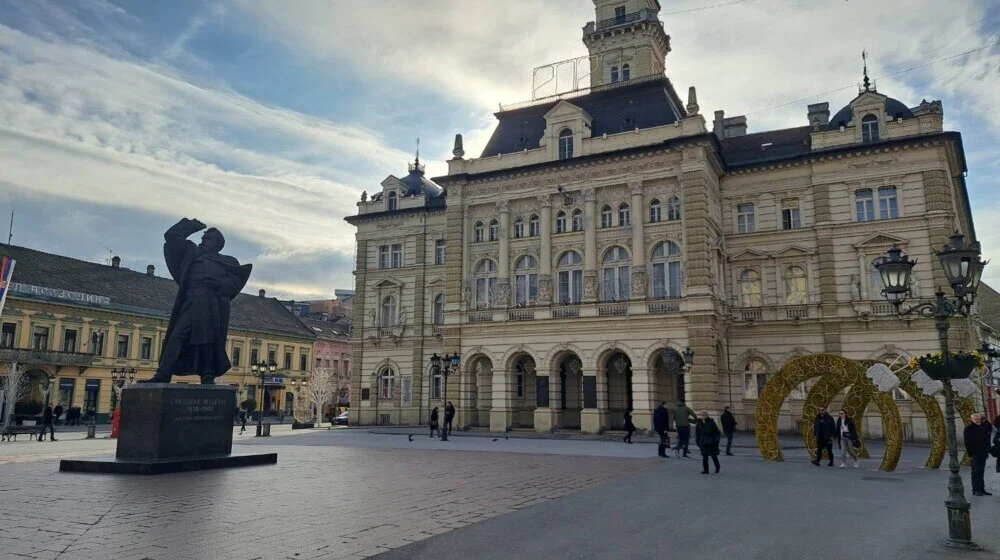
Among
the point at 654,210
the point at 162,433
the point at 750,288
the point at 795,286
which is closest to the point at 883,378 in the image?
the point at 654,210

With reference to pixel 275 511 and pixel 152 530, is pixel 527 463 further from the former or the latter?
pixel 152 530

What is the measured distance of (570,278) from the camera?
3862cm

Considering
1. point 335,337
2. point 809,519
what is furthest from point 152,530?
point 335,337

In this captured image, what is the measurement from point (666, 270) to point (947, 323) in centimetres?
2589

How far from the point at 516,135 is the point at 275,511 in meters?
34.8

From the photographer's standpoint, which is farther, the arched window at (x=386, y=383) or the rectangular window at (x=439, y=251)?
the arched window at (x=386, y=383)

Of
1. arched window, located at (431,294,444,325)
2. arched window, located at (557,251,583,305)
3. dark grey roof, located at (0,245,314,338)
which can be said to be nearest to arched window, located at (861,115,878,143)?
arched window, located at (557,251,583,305)

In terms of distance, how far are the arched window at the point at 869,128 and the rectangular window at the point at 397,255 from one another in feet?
95.3

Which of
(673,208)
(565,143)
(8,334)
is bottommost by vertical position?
(8,334)

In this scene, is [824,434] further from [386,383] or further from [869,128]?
[386,383]

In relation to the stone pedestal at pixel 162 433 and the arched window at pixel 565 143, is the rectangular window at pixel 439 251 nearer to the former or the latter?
the arched window at pixel 565 143

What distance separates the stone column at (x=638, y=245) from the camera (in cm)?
3594

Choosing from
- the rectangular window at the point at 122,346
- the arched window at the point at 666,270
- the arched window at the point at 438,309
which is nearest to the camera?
the arched window at the point at 666,270

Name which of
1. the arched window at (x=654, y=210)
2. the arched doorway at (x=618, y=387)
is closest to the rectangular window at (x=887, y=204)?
the arched window at (x=654, y=210)
